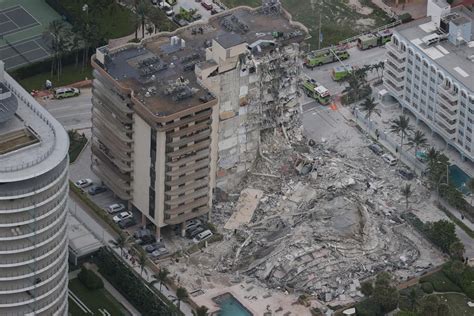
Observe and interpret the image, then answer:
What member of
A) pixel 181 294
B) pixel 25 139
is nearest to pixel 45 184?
pixel 25 139

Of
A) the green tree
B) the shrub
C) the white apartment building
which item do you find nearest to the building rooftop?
the white apartment building

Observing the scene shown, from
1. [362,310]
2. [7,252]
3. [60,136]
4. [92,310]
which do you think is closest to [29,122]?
[60,136]

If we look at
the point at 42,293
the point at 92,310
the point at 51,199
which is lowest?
the point at 92,310

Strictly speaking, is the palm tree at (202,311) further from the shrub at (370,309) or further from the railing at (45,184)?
the railing at (45,184)

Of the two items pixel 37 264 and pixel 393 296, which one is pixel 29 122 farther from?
pixel 393 296

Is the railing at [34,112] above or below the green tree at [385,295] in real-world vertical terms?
above

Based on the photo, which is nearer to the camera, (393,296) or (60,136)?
(60,136)

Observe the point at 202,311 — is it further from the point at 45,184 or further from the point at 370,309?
the point at 45,184

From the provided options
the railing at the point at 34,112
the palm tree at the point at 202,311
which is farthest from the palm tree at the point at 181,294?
the railing at the point at 34,112
